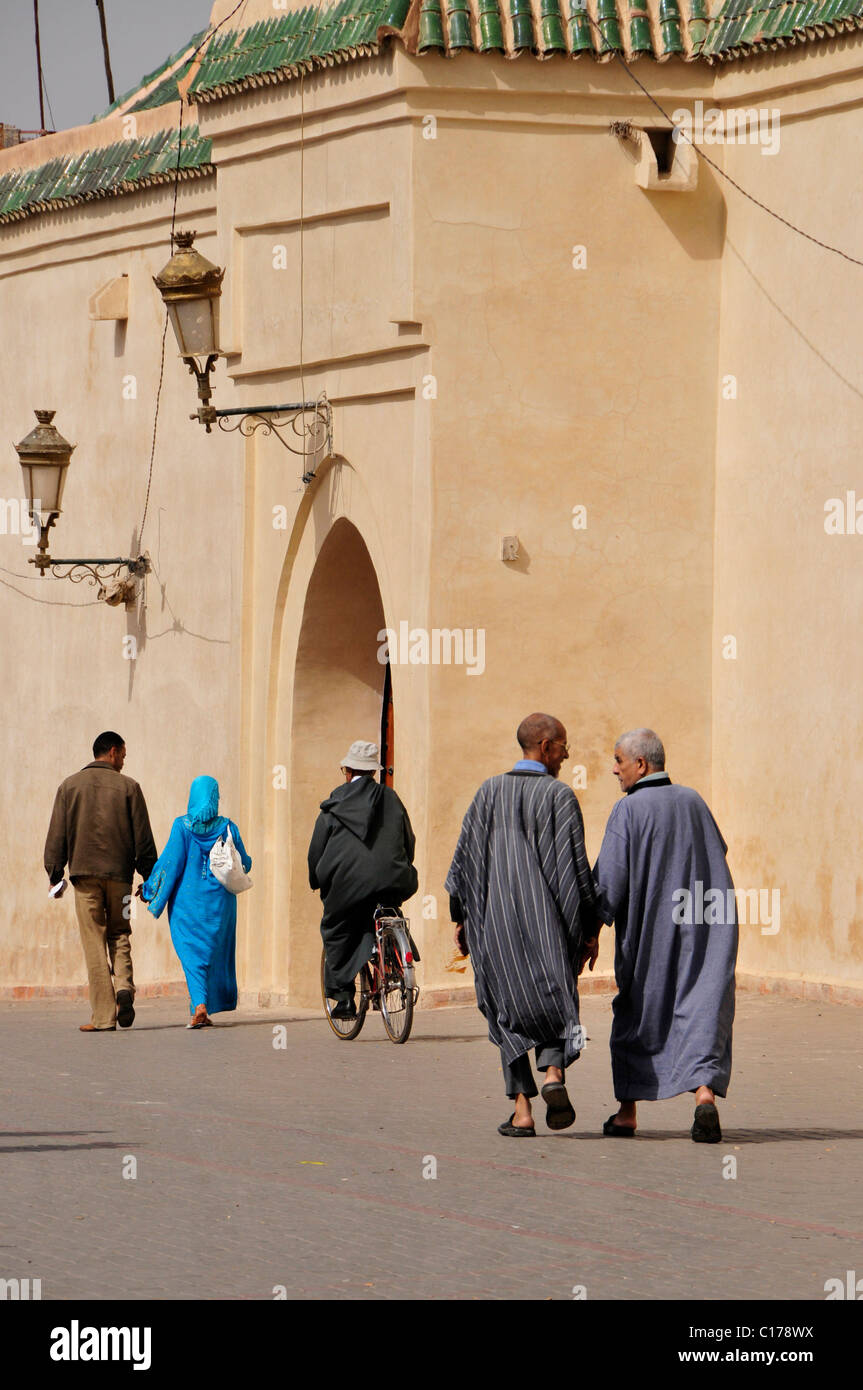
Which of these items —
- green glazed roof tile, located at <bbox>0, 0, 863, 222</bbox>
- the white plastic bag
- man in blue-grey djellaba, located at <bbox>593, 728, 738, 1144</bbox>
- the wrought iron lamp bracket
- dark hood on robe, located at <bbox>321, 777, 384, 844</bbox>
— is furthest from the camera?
the wrought iron lamp bracket

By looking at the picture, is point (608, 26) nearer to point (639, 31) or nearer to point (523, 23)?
point (639, 31)

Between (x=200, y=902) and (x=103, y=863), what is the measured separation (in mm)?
711

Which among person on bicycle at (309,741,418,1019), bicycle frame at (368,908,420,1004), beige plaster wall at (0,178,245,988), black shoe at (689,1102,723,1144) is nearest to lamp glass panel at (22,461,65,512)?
beige plaster wall at (0,178,245,988)

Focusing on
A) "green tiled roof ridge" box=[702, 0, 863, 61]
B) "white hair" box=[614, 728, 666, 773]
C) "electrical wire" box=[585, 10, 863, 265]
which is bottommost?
"white hair" box=[614, 728, 666, 773]

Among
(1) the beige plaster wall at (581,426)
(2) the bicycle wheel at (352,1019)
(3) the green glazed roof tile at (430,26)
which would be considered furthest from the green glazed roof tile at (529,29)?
(2) the bicycle wheel at (352,1019)

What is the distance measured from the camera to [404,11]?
46.6 ft

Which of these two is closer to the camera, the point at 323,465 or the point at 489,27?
the point at 489,27

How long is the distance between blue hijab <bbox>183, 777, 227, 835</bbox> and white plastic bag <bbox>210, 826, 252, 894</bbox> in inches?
5.0

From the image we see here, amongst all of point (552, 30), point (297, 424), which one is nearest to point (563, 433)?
point (297, 424)

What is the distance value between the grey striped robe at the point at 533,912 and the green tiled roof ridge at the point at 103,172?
891 cm

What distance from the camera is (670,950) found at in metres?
8.73

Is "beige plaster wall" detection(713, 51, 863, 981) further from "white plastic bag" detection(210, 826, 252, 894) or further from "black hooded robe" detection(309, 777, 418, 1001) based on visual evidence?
"white plastic bag" detection(210, 826, 252, 894)

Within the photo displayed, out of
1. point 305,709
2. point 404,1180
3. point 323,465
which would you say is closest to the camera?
point 404,1180

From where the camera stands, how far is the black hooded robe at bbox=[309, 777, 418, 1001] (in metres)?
12.4
